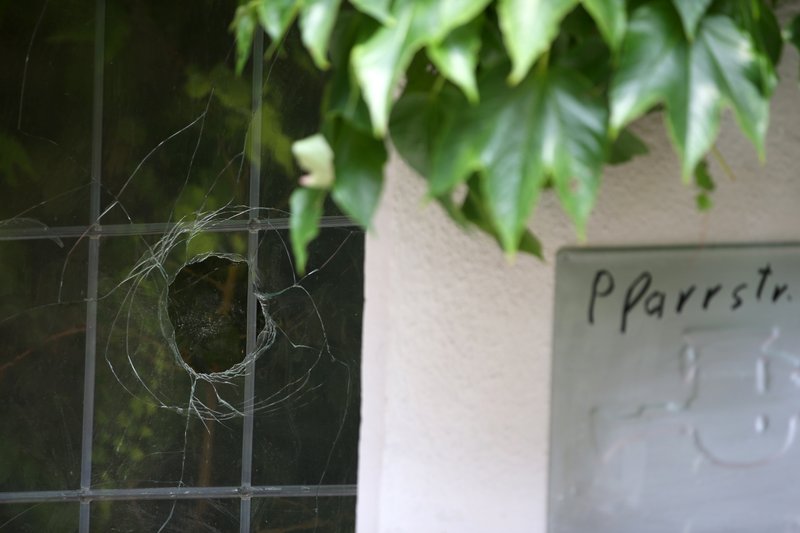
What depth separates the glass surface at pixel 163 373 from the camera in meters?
2.72

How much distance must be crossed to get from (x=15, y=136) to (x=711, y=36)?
2345 millimetres

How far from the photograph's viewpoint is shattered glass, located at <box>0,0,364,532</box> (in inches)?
106

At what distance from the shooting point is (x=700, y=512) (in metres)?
1.28

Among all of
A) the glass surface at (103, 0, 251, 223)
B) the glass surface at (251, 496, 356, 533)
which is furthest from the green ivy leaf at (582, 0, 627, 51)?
the glass surface at (251, 496, 356, 533)

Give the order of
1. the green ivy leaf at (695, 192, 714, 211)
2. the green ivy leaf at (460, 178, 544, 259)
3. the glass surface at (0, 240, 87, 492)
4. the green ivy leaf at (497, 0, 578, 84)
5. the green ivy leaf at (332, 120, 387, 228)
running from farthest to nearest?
the glass surface at (0, 240, 87, 492)
the green ivy leaf at (695, 192, 714, 211)
the green ivy leaf at (460, 178, 544, 259)
the green ivy leaf at (332, 120, 387, 228)
the green ivy leaf at (497, 0, 578, 84)

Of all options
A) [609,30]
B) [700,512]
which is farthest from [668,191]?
[609,30]

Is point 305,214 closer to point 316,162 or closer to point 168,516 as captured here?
point 316,162

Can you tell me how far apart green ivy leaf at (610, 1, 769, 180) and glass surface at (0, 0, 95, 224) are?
217 centimetres

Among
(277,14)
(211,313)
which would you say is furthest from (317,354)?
(277,14)

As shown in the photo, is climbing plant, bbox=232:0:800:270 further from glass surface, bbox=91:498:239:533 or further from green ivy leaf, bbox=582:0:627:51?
glass surface, bbox=91:498:239:533

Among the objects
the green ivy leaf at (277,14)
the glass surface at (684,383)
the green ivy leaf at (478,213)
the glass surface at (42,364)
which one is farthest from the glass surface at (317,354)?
the green ivy leaf at (277,14)

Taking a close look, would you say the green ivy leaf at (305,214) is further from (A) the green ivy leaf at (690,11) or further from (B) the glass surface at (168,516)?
(B) the glass surface at (168,516)

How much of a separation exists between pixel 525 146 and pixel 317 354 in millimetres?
2005

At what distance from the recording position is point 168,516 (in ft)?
8.96
